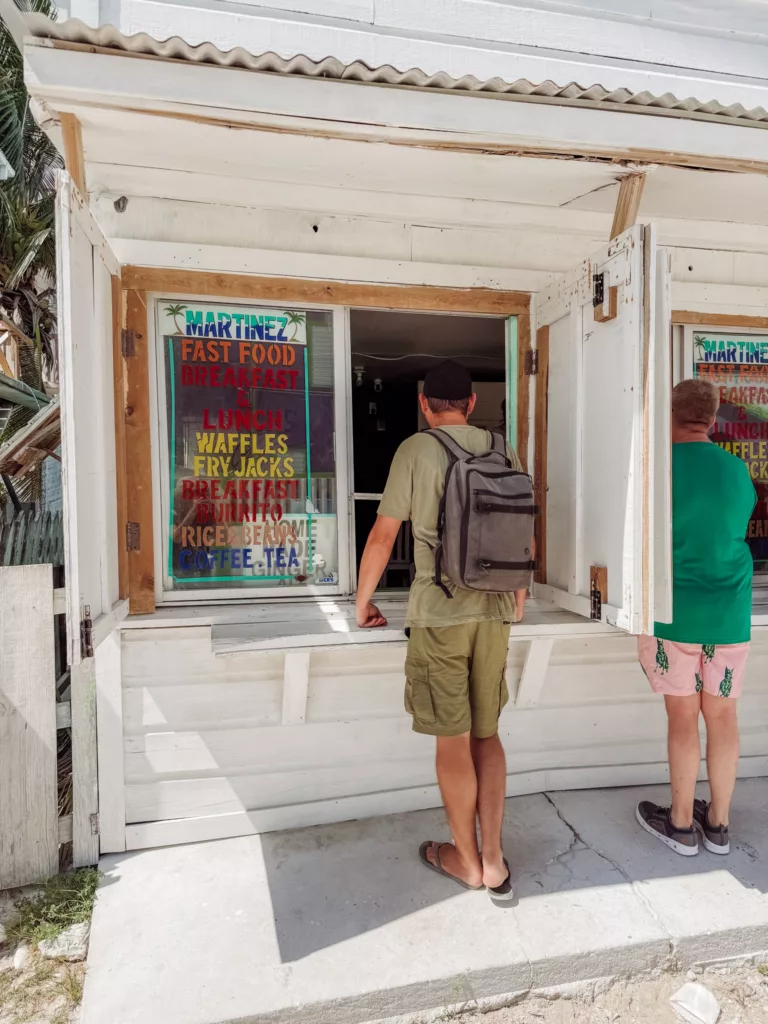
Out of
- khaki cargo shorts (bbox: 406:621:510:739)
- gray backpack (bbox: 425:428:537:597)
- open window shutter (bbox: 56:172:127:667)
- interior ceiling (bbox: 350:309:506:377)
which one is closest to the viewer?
open window shutter (bbox: 56:172:127:667)

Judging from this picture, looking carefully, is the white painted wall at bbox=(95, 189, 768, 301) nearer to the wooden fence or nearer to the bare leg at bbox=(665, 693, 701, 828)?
the wooden fence

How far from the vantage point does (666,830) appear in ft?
9.48

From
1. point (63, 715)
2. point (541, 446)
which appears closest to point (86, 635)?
point (63, 715)

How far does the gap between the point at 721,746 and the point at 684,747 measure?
0.56 ft

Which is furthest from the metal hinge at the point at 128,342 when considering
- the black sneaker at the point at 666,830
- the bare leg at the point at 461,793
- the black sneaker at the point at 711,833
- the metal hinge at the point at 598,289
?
the black sneaker at the point at 711,833

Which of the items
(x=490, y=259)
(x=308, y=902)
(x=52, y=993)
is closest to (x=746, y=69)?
(x=490, y=259)

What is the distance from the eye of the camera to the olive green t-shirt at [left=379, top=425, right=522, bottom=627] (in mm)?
2344

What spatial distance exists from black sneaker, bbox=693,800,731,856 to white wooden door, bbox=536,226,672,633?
1.15m

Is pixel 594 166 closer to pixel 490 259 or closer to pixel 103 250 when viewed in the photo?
pixel 490 259

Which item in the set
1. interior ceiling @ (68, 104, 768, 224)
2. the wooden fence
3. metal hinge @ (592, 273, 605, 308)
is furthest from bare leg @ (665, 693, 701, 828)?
the wooden fence

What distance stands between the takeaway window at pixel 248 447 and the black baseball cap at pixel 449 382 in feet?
2.59

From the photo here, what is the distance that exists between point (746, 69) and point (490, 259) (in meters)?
2.53

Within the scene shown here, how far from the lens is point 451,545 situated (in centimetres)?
228

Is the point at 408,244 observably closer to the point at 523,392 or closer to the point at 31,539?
the point at 523,392
